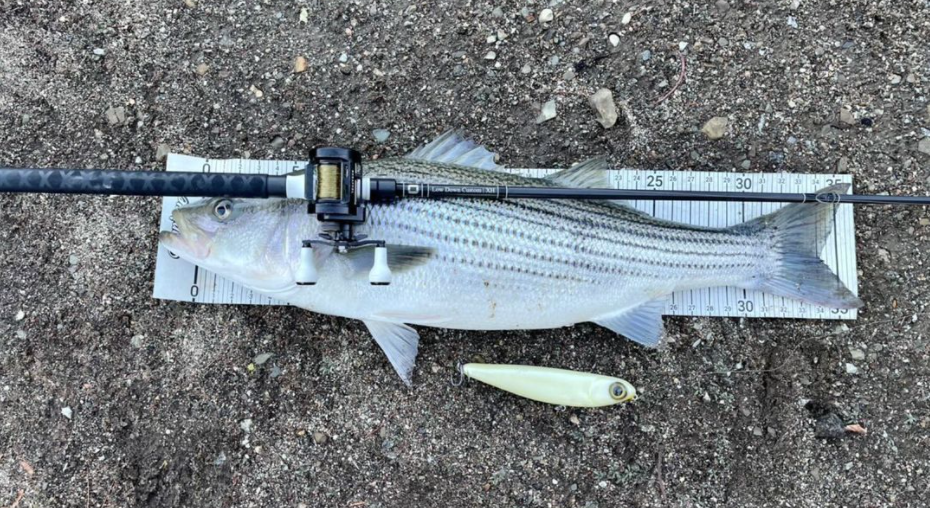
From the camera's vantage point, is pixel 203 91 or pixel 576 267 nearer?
pixel 576 267

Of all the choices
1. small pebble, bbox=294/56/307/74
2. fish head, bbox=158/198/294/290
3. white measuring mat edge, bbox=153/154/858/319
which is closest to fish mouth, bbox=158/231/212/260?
fish head, bbox=158/198/294/290

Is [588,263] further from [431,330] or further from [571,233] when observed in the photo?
[431,330]

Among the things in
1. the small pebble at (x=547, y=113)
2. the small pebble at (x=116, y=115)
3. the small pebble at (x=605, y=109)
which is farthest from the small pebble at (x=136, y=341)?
the small pebble at (x=605, y=109)

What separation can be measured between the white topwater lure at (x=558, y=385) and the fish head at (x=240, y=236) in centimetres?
122

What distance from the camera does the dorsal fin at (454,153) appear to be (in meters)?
3.29

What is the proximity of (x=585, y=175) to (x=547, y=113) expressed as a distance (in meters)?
0.54

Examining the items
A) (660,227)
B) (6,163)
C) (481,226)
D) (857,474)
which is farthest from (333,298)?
(857,474)

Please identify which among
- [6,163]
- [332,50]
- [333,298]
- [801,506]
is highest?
[332,50]

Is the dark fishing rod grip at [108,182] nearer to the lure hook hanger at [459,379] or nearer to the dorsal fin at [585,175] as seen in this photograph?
the lure hook hanger at [459,379]

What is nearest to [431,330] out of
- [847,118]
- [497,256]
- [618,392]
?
[497,256]

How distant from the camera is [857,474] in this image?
334 cm

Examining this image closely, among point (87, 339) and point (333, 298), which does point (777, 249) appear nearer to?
point (333, 298)

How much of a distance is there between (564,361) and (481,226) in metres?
1.00

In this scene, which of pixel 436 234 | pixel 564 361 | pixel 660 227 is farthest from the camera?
pixel 564 361
